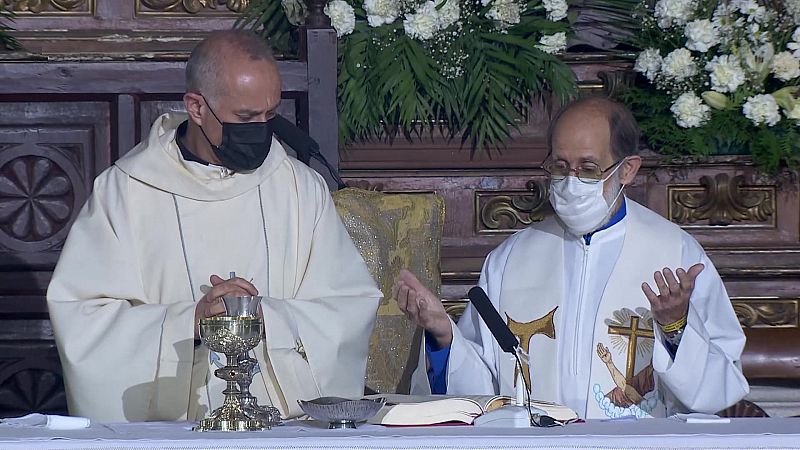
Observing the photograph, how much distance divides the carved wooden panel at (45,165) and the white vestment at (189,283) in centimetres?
114

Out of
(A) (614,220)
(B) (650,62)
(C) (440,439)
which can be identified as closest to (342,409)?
(C) (440,439)

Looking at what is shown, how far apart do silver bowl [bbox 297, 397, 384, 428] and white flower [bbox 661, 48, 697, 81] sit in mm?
2927

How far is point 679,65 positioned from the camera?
634cm

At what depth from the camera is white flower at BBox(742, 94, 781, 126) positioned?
6246mm

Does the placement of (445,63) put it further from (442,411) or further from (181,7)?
(442,411)

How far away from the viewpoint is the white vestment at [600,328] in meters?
4.65

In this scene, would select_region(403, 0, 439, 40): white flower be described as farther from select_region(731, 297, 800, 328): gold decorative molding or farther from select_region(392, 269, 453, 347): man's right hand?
select_region(392, 269, 453, 347): man's right hand

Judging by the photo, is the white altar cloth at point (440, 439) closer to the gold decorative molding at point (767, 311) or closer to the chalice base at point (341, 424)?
the chalice base at point (341, 424)

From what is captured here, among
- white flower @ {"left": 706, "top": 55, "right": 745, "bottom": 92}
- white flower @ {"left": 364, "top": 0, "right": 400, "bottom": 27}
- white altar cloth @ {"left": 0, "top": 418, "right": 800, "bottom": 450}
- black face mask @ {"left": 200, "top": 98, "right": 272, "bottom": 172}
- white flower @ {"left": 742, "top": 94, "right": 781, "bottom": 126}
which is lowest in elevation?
white altar cloth @ {"left": 0, "top": 418, "right": 800, "bottom": 450}

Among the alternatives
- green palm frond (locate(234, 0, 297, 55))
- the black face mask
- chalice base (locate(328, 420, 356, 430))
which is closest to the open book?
chalice base (locate(328, 420, 356, 430))

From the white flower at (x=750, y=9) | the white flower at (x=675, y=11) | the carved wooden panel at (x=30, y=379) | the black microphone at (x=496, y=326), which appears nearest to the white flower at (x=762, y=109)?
the white flower at (x=750, y=9)

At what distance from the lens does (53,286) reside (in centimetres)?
472

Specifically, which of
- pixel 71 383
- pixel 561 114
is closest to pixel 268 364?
pixel 71 383

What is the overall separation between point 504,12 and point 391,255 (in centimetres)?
131
